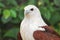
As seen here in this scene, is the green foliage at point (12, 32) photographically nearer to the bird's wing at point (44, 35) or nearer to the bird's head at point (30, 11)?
the bird's head at point (30, 11)

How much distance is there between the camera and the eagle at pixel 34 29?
9.77ft

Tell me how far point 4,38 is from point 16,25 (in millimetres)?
369

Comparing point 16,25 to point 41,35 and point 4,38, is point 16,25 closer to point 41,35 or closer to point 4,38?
point 4,38

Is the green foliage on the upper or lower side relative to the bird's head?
lower

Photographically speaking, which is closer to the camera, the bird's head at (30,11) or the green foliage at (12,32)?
the bird's head at (30,11)

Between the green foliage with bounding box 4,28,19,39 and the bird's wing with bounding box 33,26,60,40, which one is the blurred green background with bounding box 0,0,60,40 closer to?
the green foliage with bounding box 4,28,19,39

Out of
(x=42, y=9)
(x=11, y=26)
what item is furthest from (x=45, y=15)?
(x=11, y=26)

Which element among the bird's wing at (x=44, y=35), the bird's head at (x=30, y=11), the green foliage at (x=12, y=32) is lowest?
the green foliage at (x=12, y=32)

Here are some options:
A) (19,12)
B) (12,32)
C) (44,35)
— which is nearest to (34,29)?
(44,35)

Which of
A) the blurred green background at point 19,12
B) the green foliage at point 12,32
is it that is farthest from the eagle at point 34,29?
the green foliage at point 12,32

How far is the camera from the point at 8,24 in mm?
4539

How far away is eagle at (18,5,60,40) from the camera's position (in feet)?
9.77

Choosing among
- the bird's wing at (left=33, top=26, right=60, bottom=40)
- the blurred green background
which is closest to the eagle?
the bird's wing at (left=33, top=26, right=60, bottom=40)

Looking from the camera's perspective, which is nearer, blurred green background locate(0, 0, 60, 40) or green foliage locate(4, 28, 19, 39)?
blurred green background locate(0, 0, 60, 40)
